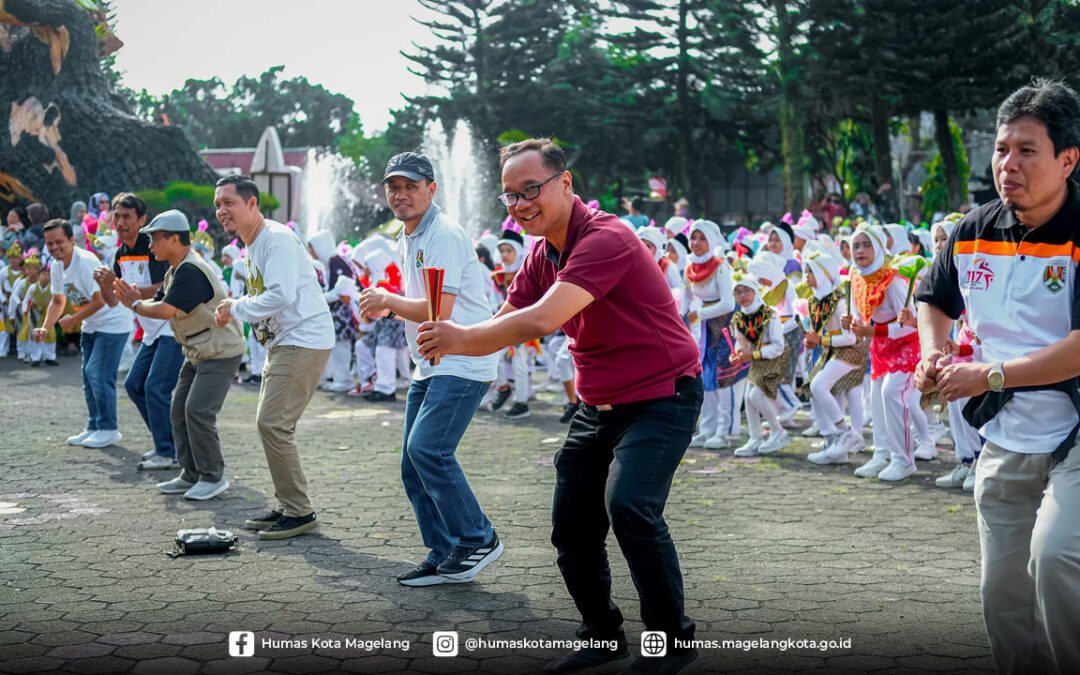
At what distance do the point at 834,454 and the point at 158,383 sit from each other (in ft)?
16.9

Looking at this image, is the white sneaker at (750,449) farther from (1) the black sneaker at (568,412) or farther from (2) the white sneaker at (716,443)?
(1) the black sneaker at (568,412)

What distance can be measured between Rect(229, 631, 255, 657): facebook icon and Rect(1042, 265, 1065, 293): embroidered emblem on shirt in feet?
10.1

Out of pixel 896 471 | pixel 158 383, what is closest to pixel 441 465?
pixel 158 383

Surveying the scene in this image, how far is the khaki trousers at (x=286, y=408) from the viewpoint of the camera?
645 cm

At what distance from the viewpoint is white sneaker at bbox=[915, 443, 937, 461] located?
9.16m

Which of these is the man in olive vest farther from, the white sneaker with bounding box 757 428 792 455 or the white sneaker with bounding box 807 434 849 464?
the white sneaker with bounding box 807 434 849 464

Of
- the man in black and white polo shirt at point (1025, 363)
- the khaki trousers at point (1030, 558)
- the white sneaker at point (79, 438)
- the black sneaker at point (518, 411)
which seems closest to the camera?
the khaki trousers at point (1030, 558)

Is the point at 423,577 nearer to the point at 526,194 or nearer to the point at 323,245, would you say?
the point at 526,194

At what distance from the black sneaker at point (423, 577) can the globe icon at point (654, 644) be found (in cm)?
168

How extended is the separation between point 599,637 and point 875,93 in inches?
1131

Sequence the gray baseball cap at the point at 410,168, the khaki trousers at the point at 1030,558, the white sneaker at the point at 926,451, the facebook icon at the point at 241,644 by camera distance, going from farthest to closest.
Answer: the white sneaker at the point at 926,451 < the gray baseball cap at the point at 410,168 < the facebook icon at the point at 241,644 < the khaki trousers at the point at 1030,558

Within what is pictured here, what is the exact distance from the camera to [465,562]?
5523 millimetres

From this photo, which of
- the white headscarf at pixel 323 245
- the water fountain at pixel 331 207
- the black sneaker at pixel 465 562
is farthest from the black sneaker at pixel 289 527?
the water fountain at pixel 331 207

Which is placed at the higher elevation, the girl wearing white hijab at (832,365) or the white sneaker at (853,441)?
the girl wearing white hijab at (832,365)
